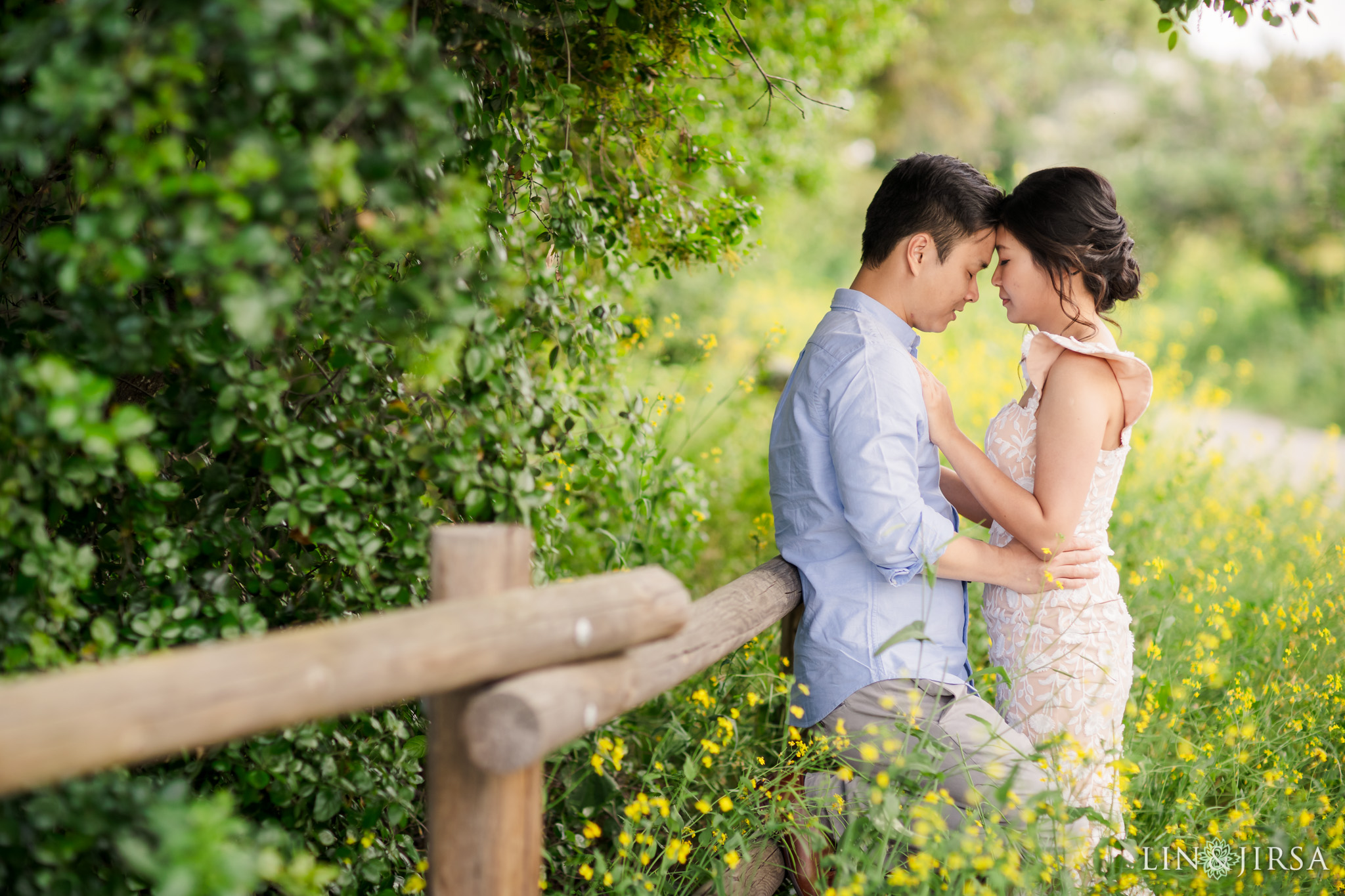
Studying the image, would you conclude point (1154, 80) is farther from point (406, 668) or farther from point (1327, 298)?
point (406, 668)

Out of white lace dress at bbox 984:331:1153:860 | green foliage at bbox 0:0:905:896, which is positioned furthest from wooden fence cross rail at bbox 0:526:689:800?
white lace dress at bbox 984:331:1153:860

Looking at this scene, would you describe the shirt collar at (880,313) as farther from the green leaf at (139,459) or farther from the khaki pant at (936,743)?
the green leaf at (139,459)

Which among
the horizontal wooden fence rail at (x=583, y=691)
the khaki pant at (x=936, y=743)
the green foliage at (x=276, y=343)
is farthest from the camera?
the khaki pant at (x=936, y=743)

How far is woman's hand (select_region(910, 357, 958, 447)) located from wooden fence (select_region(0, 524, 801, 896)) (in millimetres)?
1045

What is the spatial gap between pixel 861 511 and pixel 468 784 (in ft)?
4.02

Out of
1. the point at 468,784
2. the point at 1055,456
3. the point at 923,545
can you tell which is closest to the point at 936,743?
the point at 923,545

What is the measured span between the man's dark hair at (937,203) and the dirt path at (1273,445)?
2.58m

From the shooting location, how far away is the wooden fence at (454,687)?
3.49ft

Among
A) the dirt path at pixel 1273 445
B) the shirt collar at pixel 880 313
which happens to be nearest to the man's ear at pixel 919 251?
the shirt collar at pixel 880 313

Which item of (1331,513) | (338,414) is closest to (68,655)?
(338,414)

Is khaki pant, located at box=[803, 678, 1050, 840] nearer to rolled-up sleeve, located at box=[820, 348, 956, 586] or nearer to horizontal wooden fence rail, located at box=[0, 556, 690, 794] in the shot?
rolled-up sleeve, located at box=[820, 348, 956, 586]

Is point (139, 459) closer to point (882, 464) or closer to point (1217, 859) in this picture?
point (882, 464)

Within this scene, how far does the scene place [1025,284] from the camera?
260 centimetres

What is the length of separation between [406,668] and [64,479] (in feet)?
2.44
